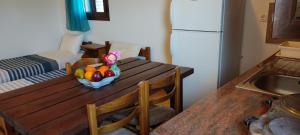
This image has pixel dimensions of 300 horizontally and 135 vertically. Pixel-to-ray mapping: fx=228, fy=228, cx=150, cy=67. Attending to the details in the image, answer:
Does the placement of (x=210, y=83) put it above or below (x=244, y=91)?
below

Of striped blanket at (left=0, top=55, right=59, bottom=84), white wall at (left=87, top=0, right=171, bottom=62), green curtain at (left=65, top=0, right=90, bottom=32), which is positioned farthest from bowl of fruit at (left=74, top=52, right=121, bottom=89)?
green curtain at (left=65, top=0, right=90, bottom=32)

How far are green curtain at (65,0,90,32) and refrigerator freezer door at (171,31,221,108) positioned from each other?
204 cm

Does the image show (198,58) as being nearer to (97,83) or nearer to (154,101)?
(154,101)

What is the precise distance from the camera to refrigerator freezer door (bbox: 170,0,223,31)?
2260 millimetres

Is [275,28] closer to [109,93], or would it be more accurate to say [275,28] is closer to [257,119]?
[257,119]

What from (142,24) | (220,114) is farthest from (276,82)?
(142,24)

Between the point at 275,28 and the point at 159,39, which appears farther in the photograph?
the point at 159,39

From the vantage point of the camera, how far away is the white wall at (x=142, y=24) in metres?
3.12

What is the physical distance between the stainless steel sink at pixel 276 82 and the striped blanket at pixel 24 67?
3.08m

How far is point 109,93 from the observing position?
5.01 feet

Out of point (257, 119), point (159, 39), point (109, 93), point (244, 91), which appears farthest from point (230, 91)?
point (159, 39)

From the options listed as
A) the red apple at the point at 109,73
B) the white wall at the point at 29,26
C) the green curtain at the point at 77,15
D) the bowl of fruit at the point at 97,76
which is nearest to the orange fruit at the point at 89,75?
the bowl of fruit at the point at 97,76

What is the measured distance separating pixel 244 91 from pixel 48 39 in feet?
13.7

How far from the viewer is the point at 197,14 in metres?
2.38
